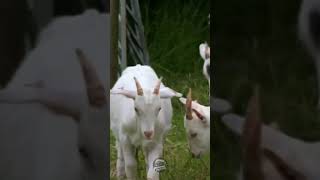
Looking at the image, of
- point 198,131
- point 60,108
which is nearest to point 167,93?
point 198,131

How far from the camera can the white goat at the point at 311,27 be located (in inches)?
86.9

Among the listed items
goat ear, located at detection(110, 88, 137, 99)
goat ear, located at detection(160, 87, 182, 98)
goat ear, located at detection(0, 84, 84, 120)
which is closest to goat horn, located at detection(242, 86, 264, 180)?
goat ear, located at detection(160, 87, 182, 98)

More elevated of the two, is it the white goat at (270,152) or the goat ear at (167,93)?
the goat ear at (167,93)

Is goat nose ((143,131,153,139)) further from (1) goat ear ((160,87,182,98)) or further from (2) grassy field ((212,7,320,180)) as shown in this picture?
(2) grassy field ((212,7,320,180))

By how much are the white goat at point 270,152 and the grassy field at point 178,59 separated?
0.68 ft

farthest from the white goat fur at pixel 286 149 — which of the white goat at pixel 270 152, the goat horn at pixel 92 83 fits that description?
the goat horn at pixel 92 83

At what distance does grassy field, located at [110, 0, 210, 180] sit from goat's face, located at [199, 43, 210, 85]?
0.02 metres

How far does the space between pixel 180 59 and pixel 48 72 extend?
56 cm

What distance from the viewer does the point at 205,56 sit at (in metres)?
2.46

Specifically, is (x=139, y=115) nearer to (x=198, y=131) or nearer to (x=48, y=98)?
(x=198, y=131)

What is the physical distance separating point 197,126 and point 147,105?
24 centimetres

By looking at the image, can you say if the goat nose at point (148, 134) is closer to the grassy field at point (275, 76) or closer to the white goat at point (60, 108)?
the white goat at point (60, 108)

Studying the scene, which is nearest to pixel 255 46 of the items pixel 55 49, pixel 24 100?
pixel 55 49

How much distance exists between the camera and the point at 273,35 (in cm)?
224
